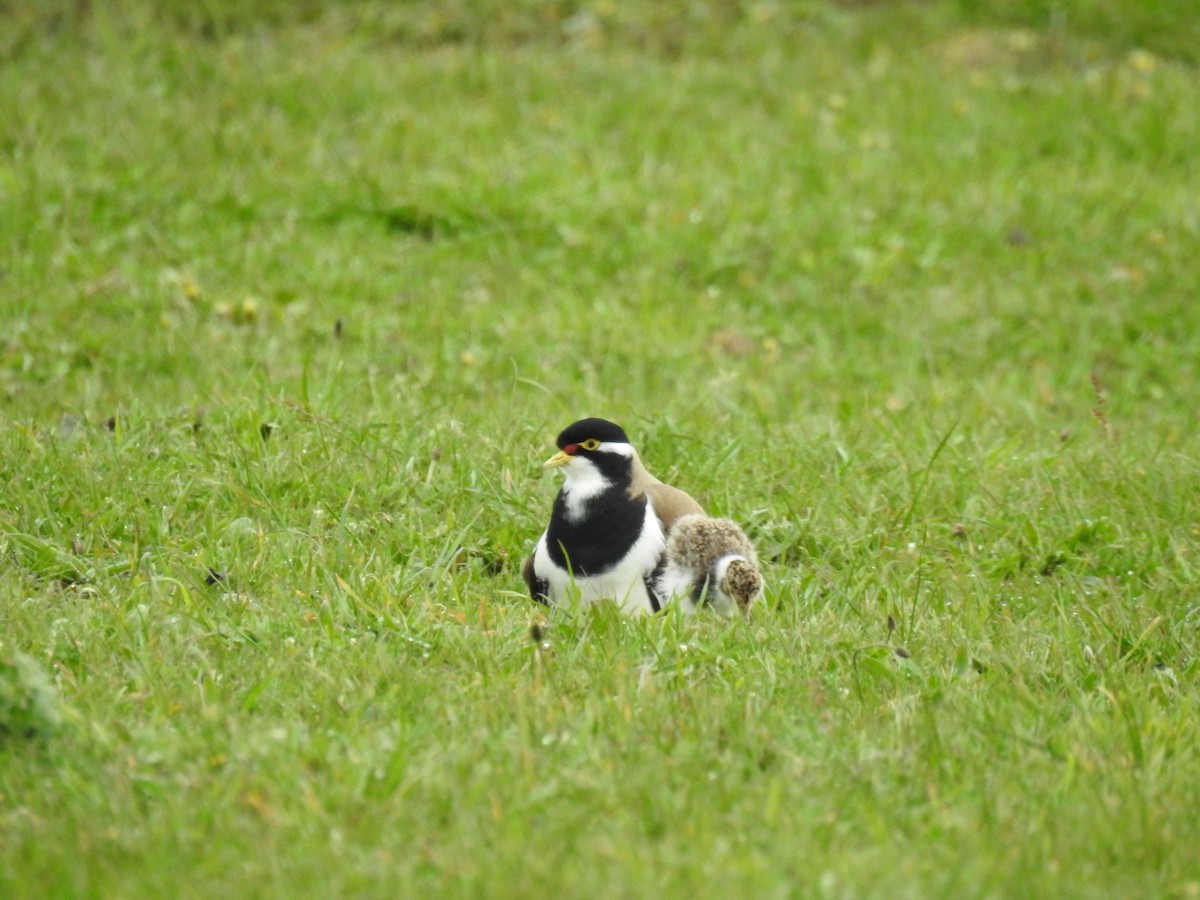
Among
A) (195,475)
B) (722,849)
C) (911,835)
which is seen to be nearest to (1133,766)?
(911,835)

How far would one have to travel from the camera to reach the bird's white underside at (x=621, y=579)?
4.69 metres

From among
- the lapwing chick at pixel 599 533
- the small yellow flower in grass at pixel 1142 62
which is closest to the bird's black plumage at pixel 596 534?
the lapwing chick at pixel 599 533

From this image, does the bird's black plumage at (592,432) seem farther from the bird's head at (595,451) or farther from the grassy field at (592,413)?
the grassy field at (592,413)

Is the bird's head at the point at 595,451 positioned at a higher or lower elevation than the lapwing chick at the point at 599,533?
higher

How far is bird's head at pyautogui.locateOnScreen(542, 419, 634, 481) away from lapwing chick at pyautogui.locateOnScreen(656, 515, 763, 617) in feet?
1.05

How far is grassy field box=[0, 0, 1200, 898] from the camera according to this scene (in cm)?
341

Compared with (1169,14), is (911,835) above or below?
below

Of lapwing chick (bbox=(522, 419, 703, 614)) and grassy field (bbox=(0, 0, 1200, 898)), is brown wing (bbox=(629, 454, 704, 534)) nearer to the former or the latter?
lapwing chick (bbox=(522, 419, 703, 614))

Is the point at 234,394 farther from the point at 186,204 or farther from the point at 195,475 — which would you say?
the point at 186,204

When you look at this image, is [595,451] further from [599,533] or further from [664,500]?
[664,500]

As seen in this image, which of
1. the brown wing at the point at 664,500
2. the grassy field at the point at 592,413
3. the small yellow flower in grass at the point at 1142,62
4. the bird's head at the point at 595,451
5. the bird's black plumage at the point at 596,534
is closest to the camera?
the grassy field at the point at 592,413

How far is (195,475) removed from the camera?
17.9ft

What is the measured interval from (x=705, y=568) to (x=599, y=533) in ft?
1.34

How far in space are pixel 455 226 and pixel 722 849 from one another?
234 inches
